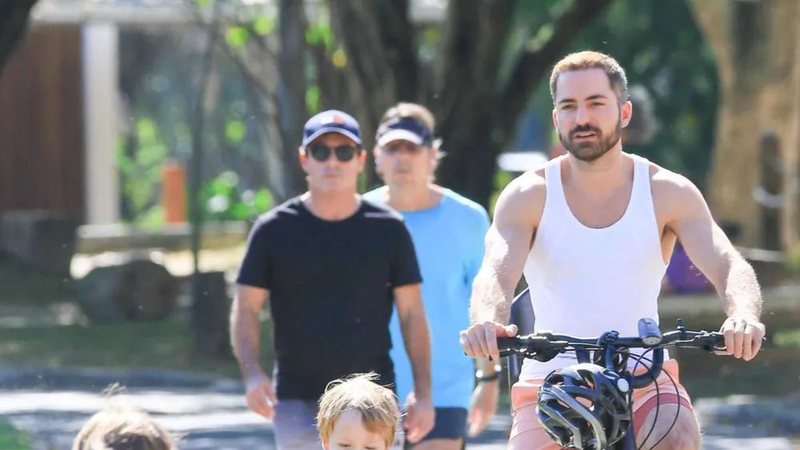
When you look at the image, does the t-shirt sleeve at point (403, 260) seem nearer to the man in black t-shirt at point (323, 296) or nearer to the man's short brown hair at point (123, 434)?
the man in black t-shirt at point (323, 296)

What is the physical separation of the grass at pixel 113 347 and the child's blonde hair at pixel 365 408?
10904mm

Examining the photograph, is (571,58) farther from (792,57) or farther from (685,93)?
(685,93)

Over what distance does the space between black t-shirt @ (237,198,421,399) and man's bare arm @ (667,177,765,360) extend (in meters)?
1.96

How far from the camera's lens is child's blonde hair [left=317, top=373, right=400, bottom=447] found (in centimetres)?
542

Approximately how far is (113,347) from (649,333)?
13.8 m

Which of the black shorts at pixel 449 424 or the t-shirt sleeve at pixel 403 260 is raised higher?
the t-shirt sleeve at pixel 403 260

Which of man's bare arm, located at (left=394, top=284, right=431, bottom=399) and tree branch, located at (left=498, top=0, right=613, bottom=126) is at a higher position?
tree branch, located at (left=498, top=0, right=613, bottom=126)

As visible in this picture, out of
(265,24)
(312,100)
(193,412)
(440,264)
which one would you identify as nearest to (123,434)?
(440,264)

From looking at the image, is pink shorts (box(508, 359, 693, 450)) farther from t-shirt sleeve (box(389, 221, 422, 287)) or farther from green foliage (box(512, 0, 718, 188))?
green foliage (box(512, 0, 718, 188))

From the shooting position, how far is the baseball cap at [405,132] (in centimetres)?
834

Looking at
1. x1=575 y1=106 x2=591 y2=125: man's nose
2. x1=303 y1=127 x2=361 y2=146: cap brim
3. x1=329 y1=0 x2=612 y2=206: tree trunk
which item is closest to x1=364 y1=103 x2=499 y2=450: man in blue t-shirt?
x1=303 y1=127 x2=361 y2=146: cap brim

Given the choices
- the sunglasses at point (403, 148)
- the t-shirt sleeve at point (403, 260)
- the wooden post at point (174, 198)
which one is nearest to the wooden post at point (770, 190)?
the wooden post at point (174, 198)

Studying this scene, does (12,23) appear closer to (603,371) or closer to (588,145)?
(588,145)

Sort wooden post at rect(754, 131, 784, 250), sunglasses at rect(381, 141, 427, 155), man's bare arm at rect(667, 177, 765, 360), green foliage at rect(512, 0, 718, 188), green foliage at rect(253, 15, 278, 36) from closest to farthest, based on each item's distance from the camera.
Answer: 1. man's bare arm at rect(667, 177, 765, 360)
2. sunglasses at rect(381, 141, 427, 155)
3. green foliage at rect(253, 15, 278, 36)
4. wooden post at rect(754, 131, 784, 250)
5. green foliage at rect(512, 0, 718, 188)
